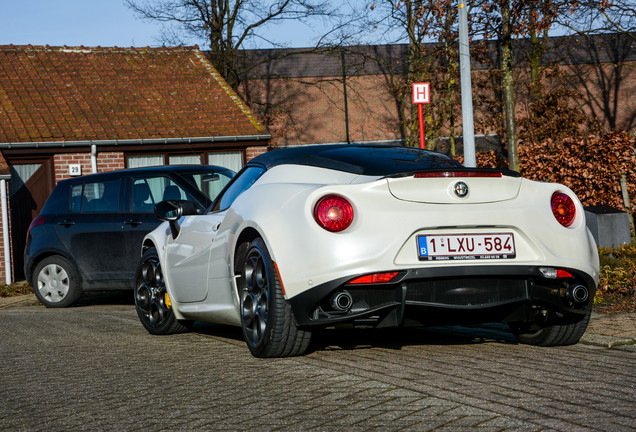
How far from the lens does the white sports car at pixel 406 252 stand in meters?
5.27

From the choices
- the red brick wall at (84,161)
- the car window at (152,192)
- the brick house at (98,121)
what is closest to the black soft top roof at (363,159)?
the car window at (152,192)

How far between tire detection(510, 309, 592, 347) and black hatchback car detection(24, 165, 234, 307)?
19.0 ft

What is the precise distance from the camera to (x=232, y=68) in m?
31.6

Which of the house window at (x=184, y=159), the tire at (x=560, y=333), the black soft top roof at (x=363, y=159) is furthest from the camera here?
the house window at (x=184, y=159)

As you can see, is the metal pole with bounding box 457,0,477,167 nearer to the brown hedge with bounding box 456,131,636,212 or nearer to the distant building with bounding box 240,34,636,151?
the brown hedge with bounding box 456,131,636,212

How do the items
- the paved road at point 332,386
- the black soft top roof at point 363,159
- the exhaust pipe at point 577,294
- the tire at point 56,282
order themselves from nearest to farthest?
the paved road at point 332,386
the exhaust pipe at point 577,294
the black soft top roof at point 363,159
the tire at point 56,282

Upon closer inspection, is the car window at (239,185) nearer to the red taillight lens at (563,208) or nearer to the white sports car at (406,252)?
the white sports car at (406,252)

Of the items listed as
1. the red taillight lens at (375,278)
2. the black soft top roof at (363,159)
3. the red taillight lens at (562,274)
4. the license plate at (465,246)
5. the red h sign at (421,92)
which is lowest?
the red taillight lens at (562,274)

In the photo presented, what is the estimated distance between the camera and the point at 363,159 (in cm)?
603

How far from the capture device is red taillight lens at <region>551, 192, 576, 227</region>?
5.69 metres

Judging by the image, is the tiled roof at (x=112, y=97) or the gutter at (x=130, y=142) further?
the tiled roof at (x=112, y=97)

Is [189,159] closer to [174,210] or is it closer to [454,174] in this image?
[174,210]

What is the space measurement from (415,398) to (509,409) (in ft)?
1.57

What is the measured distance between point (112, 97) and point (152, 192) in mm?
11090
